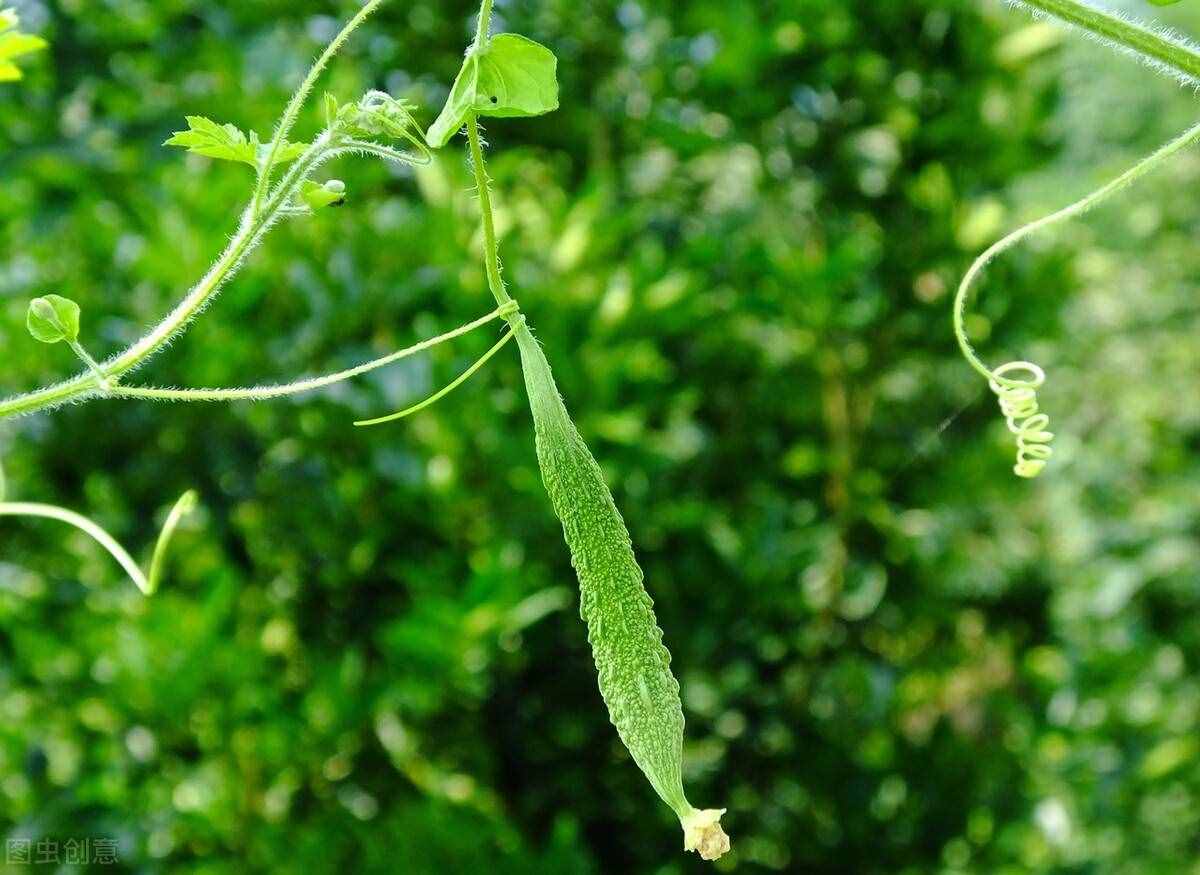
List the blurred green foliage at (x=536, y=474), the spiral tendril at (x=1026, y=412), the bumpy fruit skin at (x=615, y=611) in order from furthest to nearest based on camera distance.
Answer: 1. the blurred green foliage at (x=536, y=474)
2. the spiral tendril at (x=1026, y=412)
3. the bumpy fruit skin at (x=615, y=611)

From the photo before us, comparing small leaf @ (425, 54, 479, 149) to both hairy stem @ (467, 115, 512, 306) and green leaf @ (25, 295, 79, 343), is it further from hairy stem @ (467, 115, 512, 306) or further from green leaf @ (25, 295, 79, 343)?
green leaf @ (25, 295, 79, 343)

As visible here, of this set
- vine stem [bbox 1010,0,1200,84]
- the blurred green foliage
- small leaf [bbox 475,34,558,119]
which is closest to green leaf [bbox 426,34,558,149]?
small leaf [bbox 475,34,558,119]

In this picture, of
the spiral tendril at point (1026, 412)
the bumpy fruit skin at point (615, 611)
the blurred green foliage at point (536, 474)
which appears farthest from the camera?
the blurred green foliage at point (536, 474)

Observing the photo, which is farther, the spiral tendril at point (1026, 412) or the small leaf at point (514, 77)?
the spiral tendril at point (1026, 412)

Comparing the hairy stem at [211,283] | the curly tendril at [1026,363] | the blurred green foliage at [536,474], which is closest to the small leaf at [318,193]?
the hairy stem at [211,283]

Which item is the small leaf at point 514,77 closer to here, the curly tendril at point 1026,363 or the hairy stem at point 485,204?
the hairy stem at point 485,204

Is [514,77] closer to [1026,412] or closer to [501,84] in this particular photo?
[501,84]
